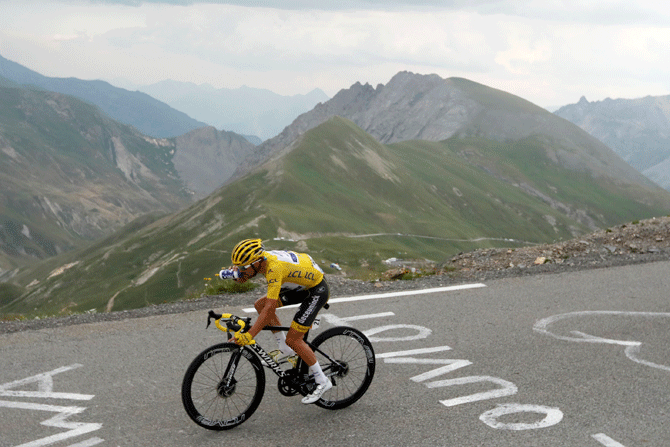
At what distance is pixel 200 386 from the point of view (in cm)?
784

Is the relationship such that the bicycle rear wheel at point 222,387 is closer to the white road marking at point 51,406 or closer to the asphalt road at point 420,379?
the asphalt road at point 420,379

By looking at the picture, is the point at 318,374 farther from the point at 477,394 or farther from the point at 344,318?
the point at 344,318

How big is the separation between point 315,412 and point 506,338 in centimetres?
452

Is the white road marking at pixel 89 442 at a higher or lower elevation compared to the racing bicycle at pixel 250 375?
lower

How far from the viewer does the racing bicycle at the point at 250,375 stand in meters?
7.82

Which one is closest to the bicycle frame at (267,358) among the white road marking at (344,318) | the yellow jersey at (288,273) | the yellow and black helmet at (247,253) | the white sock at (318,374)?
the white sock at (318,374)

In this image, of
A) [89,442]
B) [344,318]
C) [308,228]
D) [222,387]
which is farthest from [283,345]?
[308,228]

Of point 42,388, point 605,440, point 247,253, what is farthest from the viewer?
point 42,388

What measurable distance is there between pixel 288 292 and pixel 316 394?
1.48 m

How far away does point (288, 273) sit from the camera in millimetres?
8156

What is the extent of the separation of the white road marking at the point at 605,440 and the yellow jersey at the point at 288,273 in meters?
4.16

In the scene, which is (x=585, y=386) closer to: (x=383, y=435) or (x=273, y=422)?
(x=383, y=435)

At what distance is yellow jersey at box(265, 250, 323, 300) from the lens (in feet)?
26.1

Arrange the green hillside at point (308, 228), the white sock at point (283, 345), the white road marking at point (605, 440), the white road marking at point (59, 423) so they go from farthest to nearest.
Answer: the green hillside at point (308, 228) → the white sock at point (283, 345) → the white road marking at point (59, 423) → the white road marking at point (605, 440)
